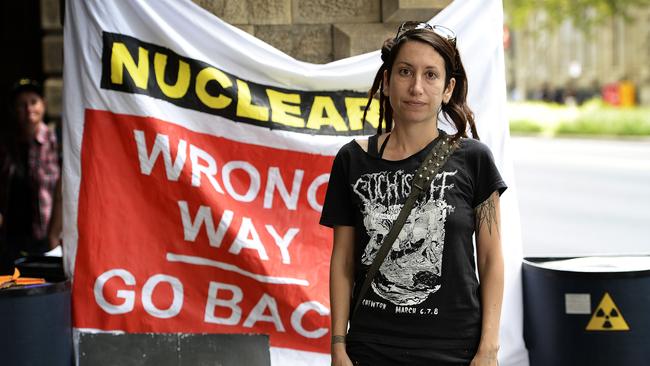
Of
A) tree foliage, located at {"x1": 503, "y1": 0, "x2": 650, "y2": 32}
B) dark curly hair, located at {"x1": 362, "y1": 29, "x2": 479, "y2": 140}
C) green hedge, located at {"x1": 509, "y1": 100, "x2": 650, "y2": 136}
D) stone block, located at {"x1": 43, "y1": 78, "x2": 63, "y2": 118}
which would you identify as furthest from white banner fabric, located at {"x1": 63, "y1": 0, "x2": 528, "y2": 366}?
tree foliage, located at {"x1": 503, "y1": 0, "x2": 650, "y2": 32}

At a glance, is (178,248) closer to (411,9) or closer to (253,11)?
(253,11)

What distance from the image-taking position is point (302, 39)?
5.54 meters

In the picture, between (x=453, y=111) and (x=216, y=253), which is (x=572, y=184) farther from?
A: (x=453, y=111)

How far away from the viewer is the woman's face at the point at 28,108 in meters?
7.25

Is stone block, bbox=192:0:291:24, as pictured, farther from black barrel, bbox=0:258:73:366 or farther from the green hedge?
the green hedge

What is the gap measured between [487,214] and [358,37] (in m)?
2.59

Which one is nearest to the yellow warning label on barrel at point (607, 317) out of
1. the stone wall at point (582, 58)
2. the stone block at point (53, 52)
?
the stone block at point (53, 52)

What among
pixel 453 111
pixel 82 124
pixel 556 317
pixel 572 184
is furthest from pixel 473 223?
pixel 572 184

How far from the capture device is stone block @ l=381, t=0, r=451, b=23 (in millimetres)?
5480

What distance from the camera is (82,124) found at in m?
5.05

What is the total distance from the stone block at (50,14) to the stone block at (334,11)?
5.48 m

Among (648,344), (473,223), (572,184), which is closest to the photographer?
(473,223)

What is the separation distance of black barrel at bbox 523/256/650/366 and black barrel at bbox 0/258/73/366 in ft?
7.76

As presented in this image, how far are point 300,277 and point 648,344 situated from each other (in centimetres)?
173
